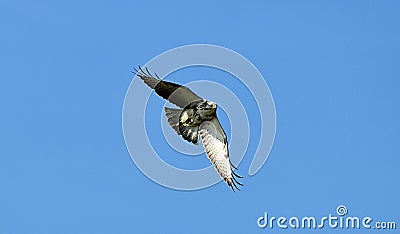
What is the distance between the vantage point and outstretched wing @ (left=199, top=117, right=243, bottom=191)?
1977 centimetres

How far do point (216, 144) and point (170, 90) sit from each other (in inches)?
62.8

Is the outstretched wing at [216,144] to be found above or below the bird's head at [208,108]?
below

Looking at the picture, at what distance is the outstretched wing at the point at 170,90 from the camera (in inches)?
792

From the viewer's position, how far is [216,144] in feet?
65.3

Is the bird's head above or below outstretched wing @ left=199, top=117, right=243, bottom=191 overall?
above

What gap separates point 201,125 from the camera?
1991 centimetres

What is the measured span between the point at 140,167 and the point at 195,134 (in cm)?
141

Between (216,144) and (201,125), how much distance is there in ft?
1.63

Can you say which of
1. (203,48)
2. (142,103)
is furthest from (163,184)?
(203,48)

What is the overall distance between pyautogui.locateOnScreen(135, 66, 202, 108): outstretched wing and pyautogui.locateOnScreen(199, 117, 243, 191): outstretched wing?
2.05 ft

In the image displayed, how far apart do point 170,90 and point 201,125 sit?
115 centimetres

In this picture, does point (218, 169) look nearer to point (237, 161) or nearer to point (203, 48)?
point (237, 161)

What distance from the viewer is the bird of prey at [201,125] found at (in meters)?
19.7

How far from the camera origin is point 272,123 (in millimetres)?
20641
